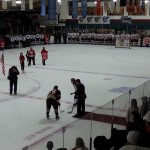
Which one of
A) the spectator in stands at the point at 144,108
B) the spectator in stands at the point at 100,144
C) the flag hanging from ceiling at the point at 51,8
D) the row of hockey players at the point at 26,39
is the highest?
the flag hanging from ceiling at the point at 51,8

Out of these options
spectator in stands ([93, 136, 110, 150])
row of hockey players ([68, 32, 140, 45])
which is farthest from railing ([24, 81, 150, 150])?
row of hockey players ([68, 32, 140, 45])

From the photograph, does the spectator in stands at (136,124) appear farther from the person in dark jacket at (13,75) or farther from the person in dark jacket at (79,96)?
the person in dark jacket at (13,75)

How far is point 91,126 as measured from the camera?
7.27m

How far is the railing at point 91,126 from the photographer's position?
6289 mm

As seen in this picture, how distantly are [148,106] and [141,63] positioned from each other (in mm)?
16545

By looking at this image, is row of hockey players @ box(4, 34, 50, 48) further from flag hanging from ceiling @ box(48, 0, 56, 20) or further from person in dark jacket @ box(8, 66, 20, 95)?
person in dark jacket @ box(8, 66, 20, 95)

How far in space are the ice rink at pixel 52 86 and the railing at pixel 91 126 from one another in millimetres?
2041

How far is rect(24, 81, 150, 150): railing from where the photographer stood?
629 cm

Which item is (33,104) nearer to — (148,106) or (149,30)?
(148,106)

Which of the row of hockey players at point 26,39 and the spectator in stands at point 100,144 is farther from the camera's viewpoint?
the row of hockey players at point 26,39

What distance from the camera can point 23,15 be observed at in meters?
44.7

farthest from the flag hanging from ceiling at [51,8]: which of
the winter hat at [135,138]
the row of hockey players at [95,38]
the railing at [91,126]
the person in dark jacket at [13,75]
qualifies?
the winter hat at [135,138]

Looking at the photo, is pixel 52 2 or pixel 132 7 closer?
pixel 52 2

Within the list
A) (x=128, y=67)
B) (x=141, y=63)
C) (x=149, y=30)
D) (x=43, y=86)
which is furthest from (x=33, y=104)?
(x=149, y=30)
